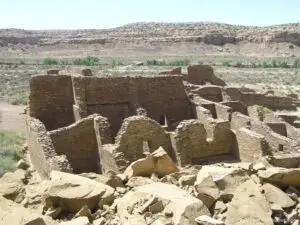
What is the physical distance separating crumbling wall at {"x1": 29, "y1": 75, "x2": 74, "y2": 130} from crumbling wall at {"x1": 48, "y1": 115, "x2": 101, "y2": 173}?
2.50 meters

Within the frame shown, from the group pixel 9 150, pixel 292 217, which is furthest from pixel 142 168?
pixel 9 150

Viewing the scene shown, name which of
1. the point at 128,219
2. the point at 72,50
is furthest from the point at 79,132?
the point at 72,50

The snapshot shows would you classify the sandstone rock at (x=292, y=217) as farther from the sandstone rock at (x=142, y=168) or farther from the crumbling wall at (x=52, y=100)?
the crumbling wall at (x=52, y=100)

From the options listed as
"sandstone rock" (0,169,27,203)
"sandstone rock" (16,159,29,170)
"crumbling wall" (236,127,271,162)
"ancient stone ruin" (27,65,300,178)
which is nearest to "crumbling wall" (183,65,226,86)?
"ancient stone ruin" (27,65,300,178)

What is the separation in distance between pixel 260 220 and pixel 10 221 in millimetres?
4477

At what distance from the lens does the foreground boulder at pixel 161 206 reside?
7277 mm

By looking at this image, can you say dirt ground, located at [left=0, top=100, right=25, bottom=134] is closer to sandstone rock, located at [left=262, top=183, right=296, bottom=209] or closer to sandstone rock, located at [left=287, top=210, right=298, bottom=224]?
sandstone rock, located at [left=262, top=183, right=296, bottom=209]

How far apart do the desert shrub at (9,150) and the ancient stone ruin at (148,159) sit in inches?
24.2

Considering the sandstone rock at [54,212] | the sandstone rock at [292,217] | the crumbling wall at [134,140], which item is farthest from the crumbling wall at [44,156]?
the sandstone rock at [292,217]

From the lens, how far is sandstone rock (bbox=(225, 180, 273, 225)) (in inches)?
297

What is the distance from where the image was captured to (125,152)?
13.2 meters

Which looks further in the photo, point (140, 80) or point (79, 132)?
point (140, 80)

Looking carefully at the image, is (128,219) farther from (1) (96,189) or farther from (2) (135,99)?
(2) (135,99)

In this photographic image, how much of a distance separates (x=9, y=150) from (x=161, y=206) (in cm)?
1056
